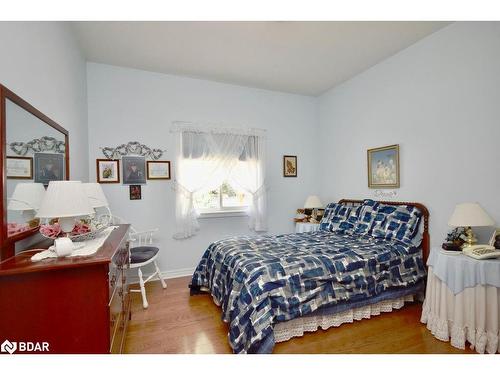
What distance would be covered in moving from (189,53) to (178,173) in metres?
1.55

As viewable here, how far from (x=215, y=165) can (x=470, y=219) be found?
2.96 m

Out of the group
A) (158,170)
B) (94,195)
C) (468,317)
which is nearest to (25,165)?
(94,195)

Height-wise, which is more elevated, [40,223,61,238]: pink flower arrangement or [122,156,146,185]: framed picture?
[122,156,146,185]: framed picture

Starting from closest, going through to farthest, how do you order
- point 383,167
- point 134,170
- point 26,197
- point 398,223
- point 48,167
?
point 26,197 < point 48,167 < point 398,223 < point 383,167 < point 134,170

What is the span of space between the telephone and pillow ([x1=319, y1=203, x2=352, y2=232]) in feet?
4.73

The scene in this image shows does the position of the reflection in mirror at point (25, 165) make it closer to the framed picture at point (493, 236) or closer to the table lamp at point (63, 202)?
the table lamp at point (63, 202)

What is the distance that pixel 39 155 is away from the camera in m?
1.57

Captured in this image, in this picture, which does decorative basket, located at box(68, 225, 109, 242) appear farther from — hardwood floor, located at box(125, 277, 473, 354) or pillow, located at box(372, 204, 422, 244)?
pillow, located at box(372, 204, 422, 244)

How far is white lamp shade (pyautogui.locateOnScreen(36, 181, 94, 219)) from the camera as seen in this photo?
1241mm

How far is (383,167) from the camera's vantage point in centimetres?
316

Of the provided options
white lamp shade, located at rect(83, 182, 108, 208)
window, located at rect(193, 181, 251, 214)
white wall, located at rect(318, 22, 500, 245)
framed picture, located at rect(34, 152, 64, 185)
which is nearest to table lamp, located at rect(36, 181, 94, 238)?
framed picture, located at rect(34, 152, 64, 185)

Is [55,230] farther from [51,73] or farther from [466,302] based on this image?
[466,302]

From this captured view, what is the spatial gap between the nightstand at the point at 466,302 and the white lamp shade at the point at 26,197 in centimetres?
302

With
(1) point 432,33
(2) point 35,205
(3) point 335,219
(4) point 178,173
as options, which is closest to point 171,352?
(2) point 35,205
